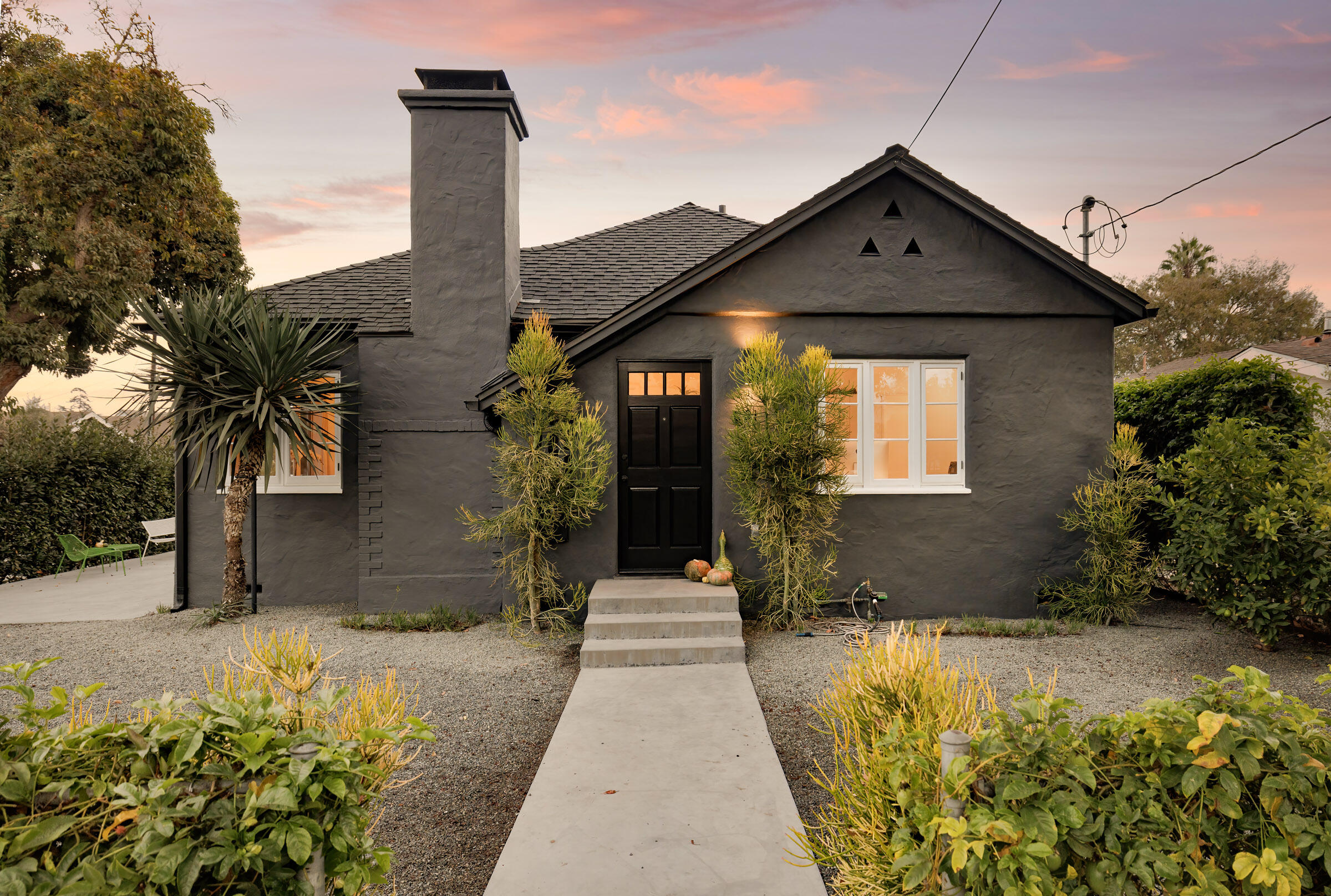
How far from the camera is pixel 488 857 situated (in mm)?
3008

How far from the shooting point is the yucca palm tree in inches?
258

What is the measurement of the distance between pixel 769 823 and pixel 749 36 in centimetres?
982

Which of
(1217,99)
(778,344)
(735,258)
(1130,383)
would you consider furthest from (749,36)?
(1217,99)

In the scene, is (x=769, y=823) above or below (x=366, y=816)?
below

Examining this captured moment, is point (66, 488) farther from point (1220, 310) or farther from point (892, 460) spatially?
point (1220, 310)

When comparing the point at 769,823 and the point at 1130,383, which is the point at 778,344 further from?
the point at 1130,383

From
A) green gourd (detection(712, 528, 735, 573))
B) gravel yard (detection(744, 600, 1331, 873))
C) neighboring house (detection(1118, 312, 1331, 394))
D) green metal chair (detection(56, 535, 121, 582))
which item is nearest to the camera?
gravel yard (detection(744, 600, 1331, 873))

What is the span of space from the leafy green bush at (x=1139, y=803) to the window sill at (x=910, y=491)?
5.20 metres

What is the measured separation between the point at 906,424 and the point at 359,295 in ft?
24.9

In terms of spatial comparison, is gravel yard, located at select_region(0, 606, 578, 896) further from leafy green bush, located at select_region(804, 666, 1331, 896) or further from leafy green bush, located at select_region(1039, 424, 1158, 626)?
leafy green bush, located at select_region(1039, 424, 1158, 626)

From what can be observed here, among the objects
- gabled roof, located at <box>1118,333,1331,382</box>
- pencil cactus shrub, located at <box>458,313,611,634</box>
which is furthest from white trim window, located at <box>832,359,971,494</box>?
gabled roof, located at <box>1118,333,1331,382</box>

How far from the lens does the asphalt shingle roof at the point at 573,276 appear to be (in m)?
8.09

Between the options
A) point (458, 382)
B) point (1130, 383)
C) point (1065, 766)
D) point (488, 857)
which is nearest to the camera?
point (1065, 766)

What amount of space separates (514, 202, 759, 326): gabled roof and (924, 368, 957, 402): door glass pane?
330 cm
